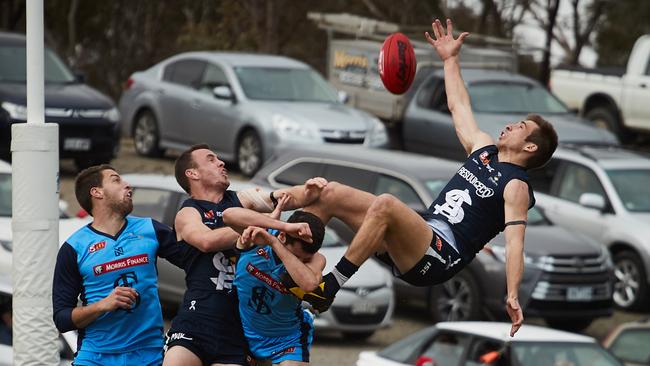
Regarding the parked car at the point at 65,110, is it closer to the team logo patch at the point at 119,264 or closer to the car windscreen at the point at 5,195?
the car windscreen at the point at 5,195

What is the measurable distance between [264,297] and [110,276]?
35.1 inches

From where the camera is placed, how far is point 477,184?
9914 mm

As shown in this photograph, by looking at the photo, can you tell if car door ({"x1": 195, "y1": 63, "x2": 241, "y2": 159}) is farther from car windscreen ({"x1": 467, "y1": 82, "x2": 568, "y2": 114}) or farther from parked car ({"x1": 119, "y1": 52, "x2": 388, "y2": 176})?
car windscreen ({"x1": 467, "y1": 82, "x2": 568, "y2": 114})

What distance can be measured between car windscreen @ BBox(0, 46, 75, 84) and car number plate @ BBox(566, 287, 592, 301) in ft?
26.3

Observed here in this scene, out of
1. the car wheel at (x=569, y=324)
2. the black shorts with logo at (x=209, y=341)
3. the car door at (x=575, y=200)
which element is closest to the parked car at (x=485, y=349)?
the car wheel at (x=569, y=324)

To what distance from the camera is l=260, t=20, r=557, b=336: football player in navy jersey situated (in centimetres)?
933

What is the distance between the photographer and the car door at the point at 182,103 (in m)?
24.2

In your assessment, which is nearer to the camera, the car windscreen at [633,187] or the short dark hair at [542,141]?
the short dark hair at [542,141]

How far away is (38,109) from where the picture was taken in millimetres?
10258

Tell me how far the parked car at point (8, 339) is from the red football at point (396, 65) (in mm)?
4585

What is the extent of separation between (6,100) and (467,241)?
12.5 metres

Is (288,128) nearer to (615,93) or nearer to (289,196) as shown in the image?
(615,93)

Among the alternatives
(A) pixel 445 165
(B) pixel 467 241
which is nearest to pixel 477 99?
(A) pixel 445 165

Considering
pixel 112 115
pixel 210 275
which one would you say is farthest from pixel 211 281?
pixel 112 115
